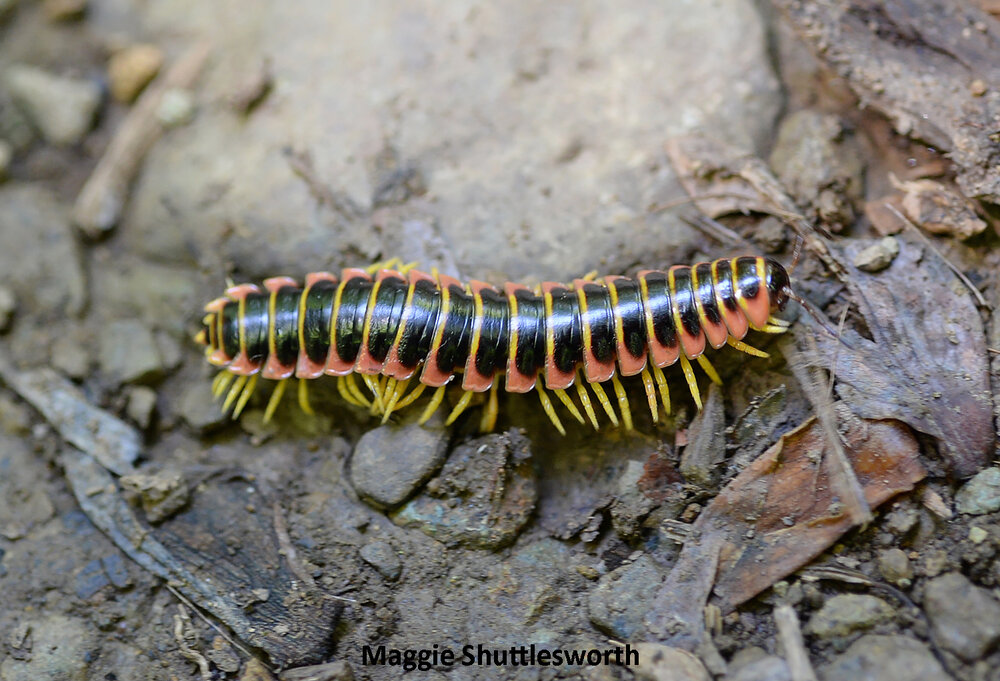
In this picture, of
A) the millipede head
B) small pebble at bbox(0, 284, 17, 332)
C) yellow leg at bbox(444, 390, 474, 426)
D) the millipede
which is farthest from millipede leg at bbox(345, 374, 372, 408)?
small pebble at bbox(0, 284, 17, 332)

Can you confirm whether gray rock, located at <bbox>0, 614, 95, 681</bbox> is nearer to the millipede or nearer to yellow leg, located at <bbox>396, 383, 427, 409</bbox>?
the millipede

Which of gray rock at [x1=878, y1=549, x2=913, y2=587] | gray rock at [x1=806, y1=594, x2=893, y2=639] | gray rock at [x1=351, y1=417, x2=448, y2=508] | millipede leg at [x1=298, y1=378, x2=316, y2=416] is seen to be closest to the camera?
gray rock at [x1=806, y1=594, x2=893, y2=639]

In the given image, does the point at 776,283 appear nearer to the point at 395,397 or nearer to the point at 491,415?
the point at 491,415

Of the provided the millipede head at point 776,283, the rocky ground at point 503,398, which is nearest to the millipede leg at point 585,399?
the rocky ground at point 503,398

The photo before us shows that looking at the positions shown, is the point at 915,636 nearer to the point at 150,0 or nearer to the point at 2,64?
the point at 150,0

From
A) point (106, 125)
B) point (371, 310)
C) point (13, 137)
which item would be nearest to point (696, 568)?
point (371, 310)

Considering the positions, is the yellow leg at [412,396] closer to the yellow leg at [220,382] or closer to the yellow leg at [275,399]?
the yellow leg at [275,399]
